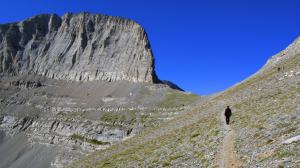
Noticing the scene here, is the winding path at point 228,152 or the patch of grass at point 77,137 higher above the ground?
the winding path at point 228,152

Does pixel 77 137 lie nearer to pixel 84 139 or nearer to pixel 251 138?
pixel 84 139

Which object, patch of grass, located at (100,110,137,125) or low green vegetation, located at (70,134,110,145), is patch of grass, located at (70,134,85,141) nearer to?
low green vegetation, located at (70,134,110,145)

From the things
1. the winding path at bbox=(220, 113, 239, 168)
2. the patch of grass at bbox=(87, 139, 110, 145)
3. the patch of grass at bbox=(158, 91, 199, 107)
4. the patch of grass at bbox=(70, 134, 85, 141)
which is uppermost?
the patch of grass at bbox=(158, 91, 199, 107)

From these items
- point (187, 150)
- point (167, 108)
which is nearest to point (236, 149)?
point (187, 150)

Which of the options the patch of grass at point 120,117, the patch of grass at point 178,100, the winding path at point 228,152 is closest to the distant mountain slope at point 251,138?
the winding path at point 228,152

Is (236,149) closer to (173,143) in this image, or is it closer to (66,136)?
(173,143)

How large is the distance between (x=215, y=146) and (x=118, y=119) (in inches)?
6080

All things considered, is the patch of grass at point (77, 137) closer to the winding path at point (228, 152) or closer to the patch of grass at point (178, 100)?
the patch of grass at point (178, 100)

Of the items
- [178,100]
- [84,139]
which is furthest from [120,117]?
[178,100]

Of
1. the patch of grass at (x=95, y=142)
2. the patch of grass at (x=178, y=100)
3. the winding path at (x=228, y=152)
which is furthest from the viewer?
the patch of grass at (x=178, y=100)

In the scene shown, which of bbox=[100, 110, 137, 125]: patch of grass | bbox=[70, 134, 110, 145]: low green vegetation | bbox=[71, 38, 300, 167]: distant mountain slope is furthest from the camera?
bbox=[100, 110, 137, 125]: patch of grass

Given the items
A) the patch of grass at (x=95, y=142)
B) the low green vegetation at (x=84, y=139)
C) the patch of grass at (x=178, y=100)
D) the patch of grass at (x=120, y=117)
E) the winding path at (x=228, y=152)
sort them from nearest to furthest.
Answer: the winding path at (x=228, y=152)
the patch of grass at (x=95, y=142)
the low green vegetation at (x=84, y=139)
the patch of grass at (x=120, y=117)
the patch of grass at (x=178, y=100)

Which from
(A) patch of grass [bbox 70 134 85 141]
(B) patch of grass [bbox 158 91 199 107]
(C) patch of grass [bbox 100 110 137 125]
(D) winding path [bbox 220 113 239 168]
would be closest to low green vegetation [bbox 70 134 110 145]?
(A) patch of grass [bbox 70 134 85 141]

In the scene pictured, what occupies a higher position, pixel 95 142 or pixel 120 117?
pixel 120 117
